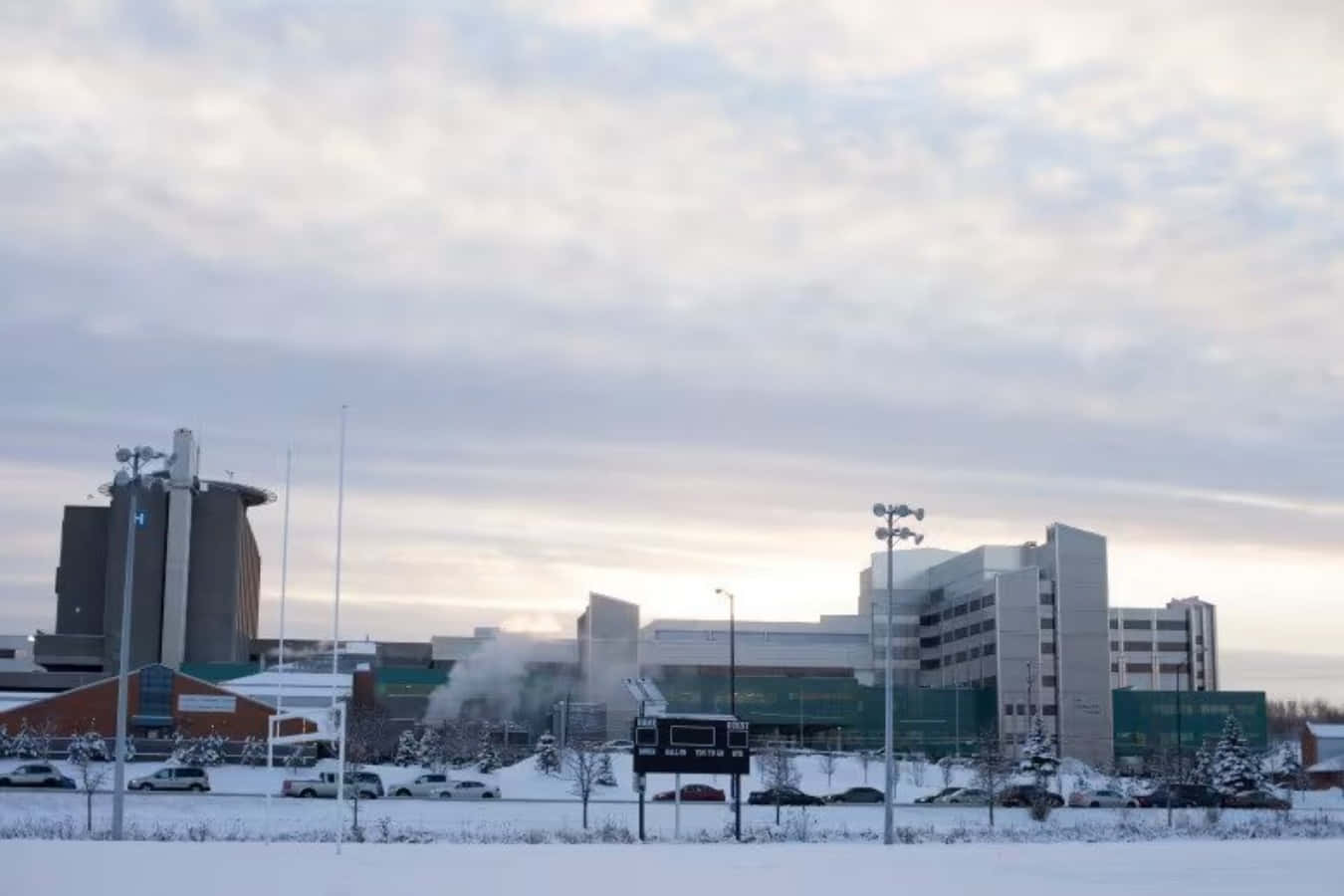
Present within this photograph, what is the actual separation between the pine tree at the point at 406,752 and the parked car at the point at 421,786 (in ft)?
51.1

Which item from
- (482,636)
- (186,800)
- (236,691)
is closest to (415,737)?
(236,691)

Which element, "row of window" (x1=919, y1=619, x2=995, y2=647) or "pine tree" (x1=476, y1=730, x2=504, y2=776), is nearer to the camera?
"pine tree" (x1=476, y1=730, x2=504, y2=776)

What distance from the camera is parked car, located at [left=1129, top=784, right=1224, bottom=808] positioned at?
68750 millimetres

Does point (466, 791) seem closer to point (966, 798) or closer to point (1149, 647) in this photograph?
point (966, 798)

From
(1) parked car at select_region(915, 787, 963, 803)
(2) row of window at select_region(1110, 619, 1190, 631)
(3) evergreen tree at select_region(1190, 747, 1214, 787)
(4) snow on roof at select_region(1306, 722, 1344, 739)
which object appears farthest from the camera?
(2) row of window at select_region(1110, 619, 1190, 631)

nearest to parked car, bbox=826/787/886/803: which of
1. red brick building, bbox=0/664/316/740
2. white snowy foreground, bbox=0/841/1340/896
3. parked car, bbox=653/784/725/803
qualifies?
parked car, bbox=653/784/725/803

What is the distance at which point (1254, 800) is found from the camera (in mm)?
73500

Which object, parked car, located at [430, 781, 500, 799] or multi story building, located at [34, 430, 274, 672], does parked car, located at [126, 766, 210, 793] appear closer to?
parked car, located at [430, 781, 500, 799]

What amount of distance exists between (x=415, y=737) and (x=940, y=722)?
38.0m

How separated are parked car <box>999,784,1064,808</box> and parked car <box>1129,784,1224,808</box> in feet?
17.1

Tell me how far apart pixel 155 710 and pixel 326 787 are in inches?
1199

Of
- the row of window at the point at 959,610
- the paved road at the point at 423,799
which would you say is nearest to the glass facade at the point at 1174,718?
the row of window at the point at 959,610

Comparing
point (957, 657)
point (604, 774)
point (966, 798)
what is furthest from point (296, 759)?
point (957, 657)

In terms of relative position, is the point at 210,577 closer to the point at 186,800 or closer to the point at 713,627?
the point at 713,627
